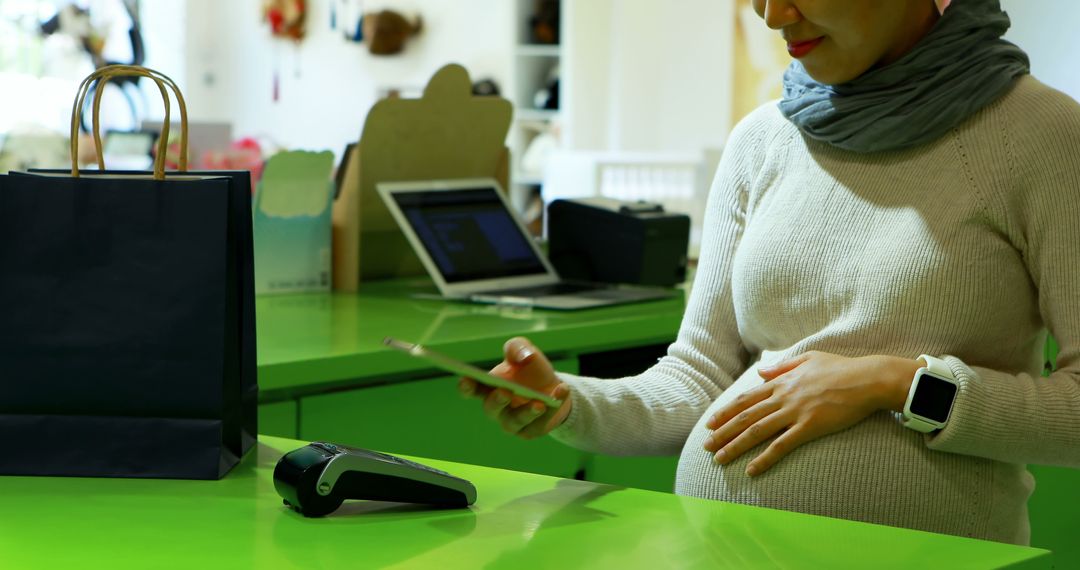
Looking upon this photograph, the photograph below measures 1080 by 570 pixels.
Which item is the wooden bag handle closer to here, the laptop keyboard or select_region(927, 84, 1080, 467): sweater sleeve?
select_region(927, 84, 1080, 467): sweater sleeve

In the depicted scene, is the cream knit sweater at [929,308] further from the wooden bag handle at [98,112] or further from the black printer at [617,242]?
the black printer at [617,242]

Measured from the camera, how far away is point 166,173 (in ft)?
3.67

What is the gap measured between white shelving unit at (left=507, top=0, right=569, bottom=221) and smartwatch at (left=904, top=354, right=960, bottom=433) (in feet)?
16.5

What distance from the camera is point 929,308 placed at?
120cm

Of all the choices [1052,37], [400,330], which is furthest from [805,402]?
[1052,37]

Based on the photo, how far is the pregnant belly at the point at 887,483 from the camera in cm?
120

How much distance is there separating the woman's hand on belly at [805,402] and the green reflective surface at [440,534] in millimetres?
200

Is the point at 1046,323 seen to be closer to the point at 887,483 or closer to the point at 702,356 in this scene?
the point at 887,483

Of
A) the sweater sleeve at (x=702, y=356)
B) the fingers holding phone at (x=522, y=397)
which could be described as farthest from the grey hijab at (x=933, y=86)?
the fingers holding phone at (x=522, y=397)

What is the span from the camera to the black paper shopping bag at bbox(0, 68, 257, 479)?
1.09m

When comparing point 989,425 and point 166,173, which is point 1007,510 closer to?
point 989,425

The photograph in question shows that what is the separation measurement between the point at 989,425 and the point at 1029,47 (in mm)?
2299

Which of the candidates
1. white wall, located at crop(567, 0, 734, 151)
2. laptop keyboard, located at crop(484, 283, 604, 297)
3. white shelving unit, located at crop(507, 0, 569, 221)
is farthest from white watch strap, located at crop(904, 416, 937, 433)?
white shelving unit, located at crop(507, 0, 569, 221)

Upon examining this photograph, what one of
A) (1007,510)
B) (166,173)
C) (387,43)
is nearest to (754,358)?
(1007,510)
